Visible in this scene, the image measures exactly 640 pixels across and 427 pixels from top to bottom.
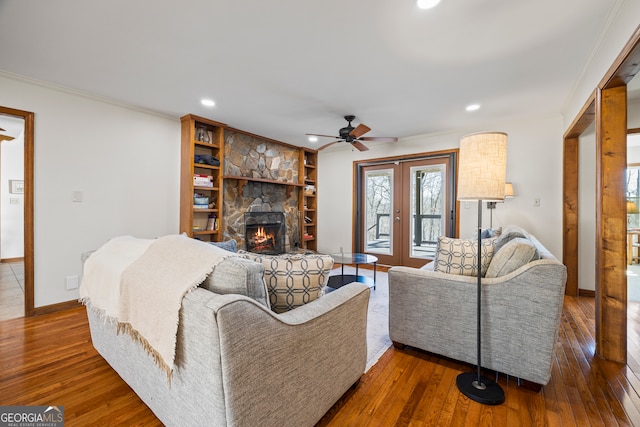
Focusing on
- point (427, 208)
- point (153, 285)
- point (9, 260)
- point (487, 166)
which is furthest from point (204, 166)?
point (9, 260)

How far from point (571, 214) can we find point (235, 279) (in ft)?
13.4

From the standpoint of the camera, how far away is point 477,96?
3012 millimetres

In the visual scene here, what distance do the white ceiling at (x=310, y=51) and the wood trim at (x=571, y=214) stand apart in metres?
0.58

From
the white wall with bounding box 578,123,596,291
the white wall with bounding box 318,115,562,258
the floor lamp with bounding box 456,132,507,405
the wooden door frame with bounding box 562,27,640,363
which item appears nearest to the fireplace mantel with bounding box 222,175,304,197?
the white wall with bounding box 318,115,562,258

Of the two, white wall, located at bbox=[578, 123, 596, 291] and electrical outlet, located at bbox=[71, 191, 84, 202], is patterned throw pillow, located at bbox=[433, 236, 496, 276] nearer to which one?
white wall, located at bbox=[578, 123, 596, 291]

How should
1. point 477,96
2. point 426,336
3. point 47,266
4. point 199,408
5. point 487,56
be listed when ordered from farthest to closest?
1. point 477,96
2. point 47,266
3. point 487,56
4. point 426,336
5. point 199,408

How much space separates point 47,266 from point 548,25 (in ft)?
15.7

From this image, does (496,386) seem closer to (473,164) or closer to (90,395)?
(473,164)

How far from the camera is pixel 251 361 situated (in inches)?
37.8

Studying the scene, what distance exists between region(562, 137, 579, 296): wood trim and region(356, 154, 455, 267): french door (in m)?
1.33

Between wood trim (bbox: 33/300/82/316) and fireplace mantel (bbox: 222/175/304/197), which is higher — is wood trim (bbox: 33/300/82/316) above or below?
below

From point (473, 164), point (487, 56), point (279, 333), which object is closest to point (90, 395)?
point (279, 333)

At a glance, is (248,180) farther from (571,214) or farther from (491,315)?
(571,214)

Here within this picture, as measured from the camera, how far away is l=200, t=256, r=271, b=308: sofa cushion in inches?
42.3
